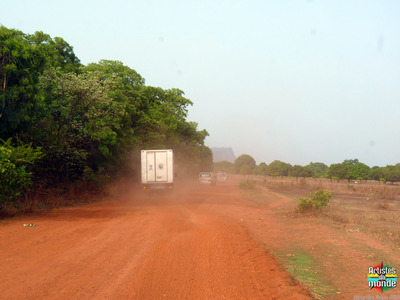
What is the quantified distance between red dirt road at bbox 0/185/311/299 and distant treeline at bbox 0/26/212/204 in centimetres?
457

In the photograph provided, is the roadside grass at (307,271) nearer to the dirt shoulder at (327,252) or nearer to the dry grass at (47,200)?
the dirt shoulder at (327,252)

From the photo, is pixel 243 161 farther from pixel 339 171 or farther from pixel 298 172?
pixel 339 171

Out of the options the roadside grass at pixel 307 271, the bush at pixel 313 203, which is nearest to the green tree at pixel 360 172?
the bush at pixel 313 203

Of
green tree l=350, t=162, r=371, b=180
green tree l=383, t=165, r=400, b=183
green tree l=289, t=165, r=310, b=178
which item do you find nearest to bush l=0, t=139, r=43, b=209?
green tree l=383, t=165, r=400, b=183

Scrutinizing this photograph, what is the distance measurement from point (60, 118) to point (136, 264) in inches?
601

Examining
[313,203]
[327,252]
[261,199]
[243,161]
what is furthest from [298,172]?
[243,161]

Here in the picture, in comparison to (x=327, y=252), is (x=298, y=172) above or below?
above

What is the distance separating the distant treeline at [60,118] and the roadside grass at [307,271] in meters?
9.86

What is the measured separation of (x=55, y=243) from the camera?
8438 millimetres

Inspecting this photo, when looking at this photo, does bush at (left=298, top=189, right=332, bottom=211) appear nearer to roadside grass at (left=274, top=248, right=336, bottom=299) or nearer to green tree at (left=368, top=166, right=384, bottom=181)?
roadside grass at (left=274, top=248, right=336, bottom=299)

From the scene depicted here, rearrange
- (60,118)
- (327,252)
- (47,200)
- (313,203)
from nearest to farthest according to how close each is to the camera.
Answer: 1. (327,252)
2. (313,203)
3. (47,200)
4. (60,118)

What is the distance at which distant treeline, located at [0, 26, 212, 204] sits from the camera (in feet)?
45.8

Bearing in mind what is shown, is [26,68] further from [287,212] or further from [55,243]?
[287,212]

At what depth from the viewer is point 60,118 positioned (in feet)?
64.6
